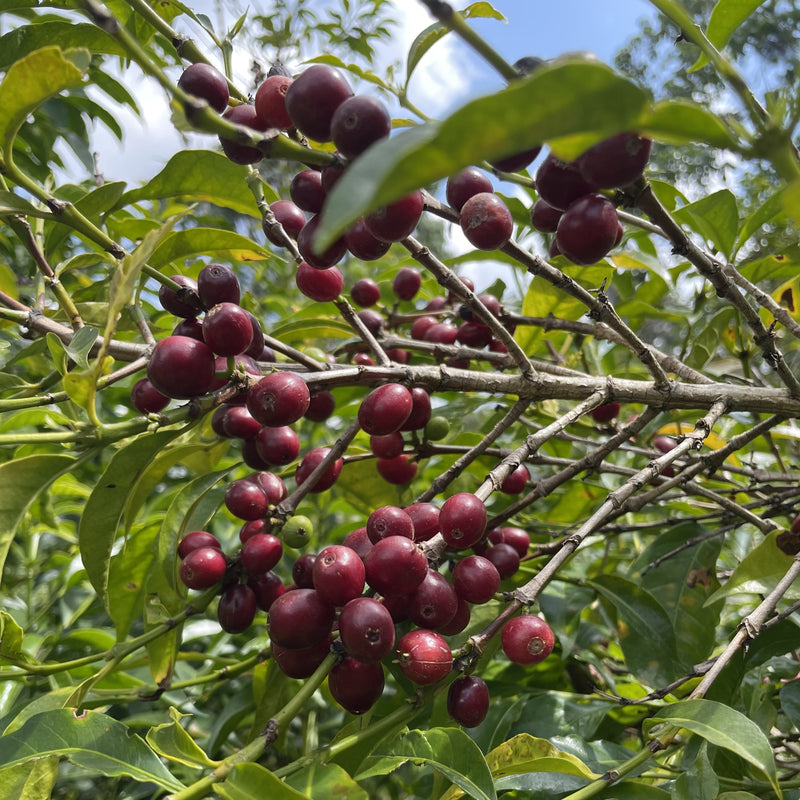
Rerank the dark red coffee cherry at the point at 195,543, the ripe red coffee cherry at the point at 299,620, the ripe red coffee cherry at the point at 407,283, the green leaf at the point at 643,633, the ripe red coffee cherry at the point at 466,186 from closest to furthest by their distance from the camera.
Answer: the ripe red coffee cherry at the point at 299,620, the ripe red coffee cherry at the point at 466,186, the dark red coffee cherry at the point at 195,543, the green leaf at the point at 643,633, the ripe red coffee cherry at the point at 407,283

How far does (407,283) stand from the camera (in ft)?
6.42

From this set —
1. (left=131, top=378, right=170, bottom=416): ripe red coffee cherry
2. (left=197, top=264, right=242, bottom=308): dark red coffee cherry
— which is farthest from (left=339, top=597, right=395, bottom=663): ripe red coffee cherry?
(left=131, top=378, right=170, bottom=416): ripe red coffee cherry

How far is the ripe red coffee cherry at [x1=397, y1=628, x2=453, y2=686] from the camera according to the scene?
2.87ft

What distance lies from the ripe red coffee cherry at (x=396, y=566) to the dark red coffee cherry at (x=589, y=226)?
424 mm

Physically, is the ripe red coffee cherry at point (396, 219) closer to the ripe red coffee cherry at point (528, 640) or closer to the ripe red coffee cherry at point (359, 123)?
the ripe red coffee cherry at point (359, 123)

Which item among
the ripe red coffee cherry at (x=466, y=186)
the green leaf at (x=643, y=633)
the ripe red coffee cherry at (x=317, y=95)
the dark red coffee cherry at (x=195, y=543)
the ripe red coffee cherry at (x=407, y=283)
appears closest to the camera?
the ripe red coffee cherry at (x=317, y=95)

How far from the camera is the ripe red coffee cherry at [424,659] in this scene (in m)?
0.87

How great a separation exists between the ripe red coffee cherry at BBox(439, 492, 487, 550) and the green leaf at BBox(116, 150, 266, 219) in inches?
26.7

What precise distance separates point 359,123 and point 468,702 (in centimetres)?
75

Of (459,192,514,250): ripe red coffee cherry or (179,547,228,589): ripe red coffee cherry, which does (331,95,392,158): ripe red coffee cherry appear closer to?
(459,192,514,250): ripe red coffee cherry

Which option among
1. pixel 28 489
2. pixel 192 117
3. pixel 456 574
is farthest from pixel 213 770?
pixel 192 117

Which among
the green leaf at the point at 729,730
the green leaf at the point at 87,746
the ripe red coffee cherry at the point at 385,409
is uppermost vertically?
the ripe red coffee cherry at the point at 385,409

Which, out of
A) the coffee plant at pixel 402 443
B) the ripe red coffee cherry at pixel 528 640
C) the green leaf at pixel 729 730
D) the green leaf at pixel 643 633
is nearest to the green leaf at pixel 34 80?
the coffee plant at pixel 402 443

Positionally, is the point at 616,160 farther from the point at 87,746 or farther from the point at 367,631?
the point at 87,746
